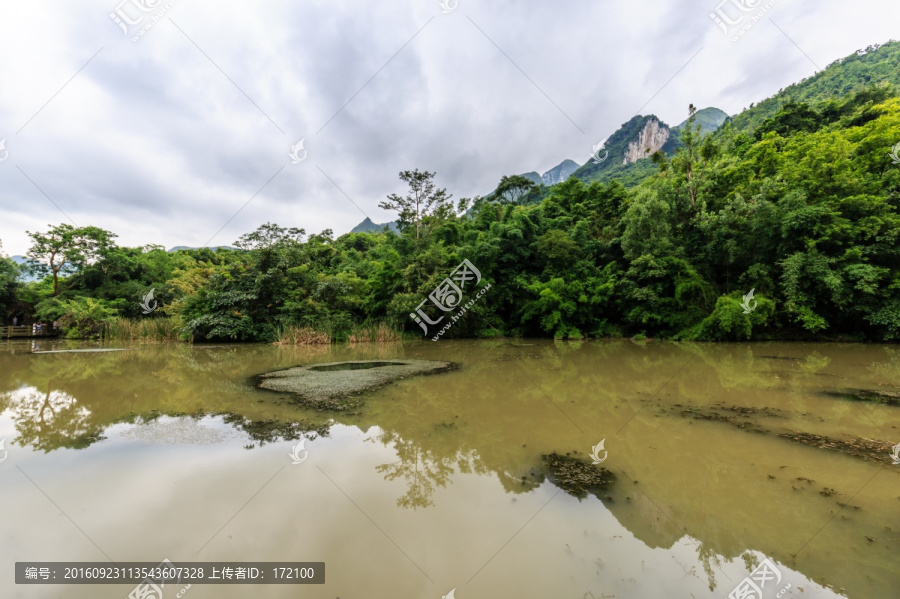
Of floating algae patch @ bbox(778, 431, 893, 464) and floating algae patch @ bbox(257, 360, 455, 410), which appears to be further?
floating algae patch @ bbox(257, 360, 455, 410)

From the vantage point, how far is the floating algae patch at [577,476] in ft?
9.12

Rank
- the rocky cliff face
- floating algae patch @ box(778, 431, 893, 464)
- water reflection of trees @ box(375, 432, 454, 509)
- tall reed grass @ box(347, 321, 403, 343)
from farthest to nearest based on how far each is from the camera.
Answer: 1. the rocky cliff face
2. tall reed grass @ box(347, 321, 403, 343)
3. floating algae patch @ box(778, 431, 893, 464)
4. water reflection of trees @ box(375, 432, 454, 509)

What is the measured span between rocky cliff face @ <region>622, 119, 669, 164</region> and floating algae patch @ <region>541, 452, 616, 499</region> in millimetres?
57505

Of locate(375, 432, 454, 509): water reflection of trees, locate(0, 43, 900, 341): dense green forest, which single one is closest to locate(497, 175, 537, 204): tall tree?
locate(0, 43, 900, 341): dense green forest

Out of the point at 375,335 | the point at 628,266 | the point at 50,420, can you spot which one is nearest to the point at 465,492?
the point at 50,420

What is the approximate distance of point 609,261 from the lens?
1695 centimetres

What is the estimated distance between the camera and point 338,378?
7.15 m

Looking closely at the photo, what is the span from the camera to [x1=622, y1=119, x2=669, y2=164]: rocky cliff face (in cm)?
5278

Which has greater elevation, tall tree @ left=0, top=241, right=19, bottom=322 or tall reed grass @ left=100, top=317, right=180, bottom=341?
Result: tall tree @ left=0, top=241, right=19, bottom=322

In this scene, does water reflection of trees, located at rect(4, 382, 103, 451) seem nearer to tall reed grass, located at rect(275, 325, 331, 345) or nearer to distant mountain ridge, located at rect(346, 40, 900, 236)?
tall reed grass, located at rect(275, 325, 331, 345)

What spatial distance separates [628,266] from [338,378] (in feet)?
47.4

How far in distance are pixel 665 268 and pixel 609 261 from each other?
2796 mm

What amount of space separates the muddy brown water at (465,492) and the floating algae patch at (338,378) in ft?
1.41

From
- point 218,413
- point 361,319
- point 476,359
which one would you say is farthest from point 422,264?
point 218,413
